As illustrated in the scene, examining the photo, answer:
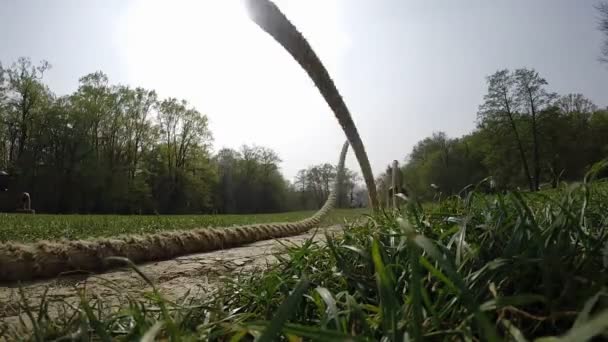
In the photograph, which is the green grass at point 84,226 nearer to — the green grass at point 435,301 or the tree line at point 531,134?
the green grass at point 435,301

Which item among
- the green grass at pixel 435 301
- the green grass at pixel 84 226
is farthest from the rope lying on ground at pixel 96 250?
the green grass at pixel 84 226

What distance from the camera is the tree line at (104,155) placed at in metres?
33.1

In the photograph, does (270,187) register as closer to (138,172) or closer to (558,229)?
(138,172)

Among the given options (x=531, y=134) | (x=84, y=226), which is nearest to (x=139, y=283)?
(x=84, y=226)

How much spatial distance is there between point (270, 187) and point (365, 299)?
5520 centimetres

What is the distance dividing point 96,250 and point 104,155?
42932 millimetres

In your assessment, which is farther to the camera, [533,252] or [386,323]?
[533,252]

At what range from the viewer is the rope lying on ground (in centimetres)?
189

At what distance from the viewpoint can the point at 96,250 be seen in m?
2.17

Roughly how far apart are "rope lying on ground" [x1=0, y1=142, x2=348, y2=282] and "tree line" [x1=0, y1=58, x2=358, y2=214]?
25251 mm

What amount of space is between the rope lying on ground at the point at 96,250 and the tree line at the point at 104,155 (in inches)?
994

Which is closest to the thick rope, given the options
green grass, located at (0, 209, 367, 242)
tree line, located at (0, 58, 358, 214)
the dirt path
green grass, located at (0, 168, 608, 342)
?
green grass, located at (0, 209, 367, 242)

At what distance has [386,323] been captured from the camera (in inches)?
18.8

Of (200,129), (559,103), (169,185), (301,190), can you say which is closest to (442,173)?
(559,103)
